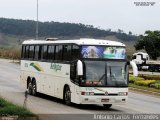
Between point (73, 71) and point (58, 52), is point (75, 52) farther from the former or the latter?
point (58, 52)

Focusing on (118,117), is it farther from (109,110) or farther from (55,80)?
(55,80)

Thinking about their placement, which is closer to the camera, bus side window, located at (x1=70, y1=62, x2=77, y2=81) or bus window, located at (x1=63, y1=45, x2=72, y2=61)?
bus side window, located at (x1=70, y1=62, x2=77, y2=81)

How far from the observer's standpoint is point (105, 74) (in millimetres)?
21938

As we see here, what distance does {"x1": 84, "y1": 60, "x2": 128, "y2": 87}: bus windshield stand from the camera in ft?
71.6

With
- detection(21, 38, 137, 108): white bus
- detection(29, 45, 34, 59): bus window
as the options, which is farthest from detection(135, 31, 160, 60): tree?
detection(21, 38, 137, 108): white bus

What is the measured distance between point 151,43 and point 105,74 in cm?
6016

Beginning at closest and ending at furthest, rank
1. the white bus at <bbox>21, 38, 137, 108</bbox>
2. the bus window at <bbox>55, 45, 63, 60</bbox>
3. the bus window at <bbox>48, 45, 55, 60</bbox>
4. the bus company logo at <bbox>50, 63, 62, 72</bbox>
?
the white bus at <bbox>21, 38, 137, 108</bbox>, the bus company logo at <bbox>50, 63, 62, 72</bbox>, the bus window at <bbox>55, 45, 63, 60</bbox>, the bus window at <bbox>48, 45, 55, 60</bbox>

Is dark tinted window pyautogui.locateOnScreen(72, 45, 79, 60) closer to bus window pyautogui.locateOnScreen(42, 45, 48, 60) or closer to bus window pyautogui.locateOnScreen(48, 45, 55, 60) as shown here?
bus window pyautogui.locateOnScreen(48, 45, 55, 60)

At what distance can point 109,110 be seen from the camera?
22328 mm

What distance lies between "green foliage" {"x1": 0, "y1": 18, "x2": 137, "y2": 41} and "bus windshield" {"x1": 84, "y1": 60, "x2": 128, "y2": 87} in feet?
416

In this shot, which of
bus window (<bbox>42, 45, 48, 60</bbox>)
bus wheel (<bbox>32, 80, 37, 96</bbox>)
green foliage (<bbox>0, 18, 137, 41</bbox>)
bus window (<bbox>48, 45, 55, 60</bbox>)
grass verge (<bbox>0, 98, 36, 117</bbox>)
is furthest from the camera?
green foliage (<bbox>0, 18, 137, 41</bbox>)

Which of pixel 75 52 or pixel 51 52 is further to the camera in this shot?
pixel 51 52

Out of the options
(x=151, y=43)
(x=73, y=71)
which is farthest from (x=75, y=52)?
(x=151, y=43)

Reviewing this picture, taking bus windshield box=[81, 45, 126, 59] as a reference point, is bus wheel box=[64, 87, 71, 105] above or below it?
below
